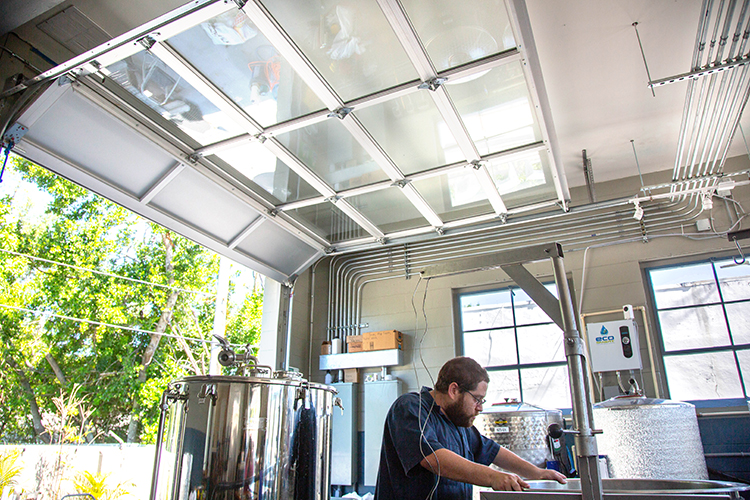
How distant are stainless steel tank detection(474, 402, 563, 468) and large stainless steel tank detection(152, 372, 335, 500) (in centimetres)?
154

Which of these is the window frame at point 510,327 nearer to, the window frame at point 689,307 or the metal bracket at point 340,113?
the window frame at point 689,307

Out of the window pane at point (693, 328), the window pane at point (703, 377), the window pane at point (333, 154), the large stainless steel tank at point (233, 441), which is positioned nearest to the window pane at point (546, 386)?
the window pane at point (703, 377)

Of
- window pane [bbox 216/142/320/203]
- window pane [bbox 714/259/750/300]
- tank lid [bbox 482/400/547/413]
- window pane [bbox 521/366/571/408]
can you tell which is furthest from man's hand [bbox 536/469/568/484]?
window pane [bbox 714/259/750/300]

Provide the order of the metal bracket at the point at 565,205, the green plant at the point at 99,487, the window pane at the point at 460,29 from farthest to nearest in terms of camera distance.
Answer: the green plant at the point at 99,487 → the metal bracket at the point at 565,205 → the window pane at the point at 460,29

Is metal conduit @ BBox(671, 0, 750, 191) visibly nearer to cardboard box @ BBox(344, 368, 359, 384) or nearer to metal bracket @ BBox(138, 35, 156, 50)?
metal bracket @ BBox(138, 35, 156, 50)

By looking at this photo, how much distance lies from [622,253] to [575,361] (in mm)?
4309

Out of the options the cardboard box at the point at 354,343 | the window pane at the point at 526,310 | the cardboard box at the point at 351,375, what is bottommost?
the cardboard box at the point at 351,375

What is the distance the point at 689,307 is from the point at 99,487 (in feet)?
25.5

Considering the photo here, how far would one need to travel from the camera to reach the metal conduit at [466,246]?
543 cm

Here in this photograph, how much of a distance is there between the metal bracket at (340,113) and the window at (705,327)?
4.03 metres

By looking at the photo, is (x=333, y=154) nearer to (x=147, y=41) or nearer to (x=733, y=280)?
(x=147, y=41)

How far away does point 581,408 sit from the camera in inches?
64.8

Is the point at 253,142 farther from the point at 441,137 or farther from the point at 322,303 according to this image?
the point at 322,303

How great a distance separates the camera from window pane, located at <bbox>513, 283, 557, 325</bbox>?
5812 millimetres
